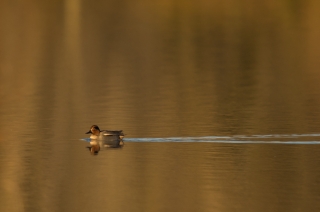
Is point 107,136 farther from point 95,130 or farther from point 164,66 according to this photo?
point 164,66

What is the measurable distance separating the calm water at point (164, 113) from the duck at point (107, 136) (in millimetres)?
212

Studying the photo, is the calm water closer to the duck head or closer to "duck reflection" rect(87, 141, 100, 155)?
"duck reflection" rect(87, 141, 100, 155)

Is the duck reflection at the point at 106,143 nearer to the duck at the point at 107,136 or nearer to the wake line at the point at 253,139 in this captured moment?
the duck at the point at 107,136

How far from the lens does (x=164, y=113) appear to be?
19.0 meters

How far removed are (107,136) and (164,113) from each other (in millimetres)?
3068

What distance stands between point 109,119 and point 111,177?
5372 millimetres

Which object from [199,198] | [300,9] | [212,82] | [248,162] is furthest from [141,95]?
[300,9]

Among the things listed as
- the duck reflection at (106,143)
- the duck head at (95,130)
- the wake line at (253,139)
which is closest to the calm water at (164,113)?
the wake line at (253,139)

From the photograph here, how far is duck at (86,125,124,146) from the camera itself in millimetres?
15906

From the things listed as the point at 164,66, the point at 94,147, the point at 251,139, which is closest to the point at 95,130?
the point at 94,147

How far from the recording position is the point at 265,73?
83.1 feet

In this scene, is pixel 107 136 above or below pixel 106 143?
above

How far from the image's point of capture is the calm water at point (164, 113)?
12.4m

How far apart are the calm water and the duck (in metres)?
0.21
